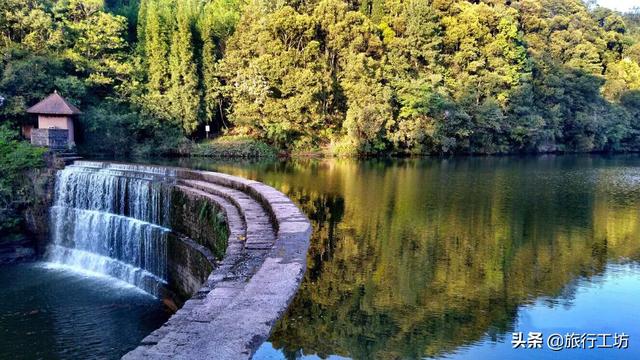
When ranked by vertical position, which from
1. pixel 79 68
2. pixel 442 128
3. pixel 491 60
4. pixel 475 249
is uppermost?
pixel 491 60

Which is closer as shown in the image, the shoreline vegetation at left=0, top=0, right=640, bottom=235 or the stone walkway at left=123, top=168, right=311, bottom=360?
the stone walkway at left=123, top=168, right=311, bottom=360

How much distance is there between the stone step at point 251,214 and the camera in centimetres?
710

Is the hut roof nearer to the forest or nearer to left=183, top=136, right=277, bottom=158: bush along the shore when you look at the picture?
the forest

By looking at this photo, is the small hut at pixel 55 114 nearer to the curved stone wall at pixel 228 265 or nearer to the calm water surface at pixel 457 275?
the curved stone wall at pixel 228 265

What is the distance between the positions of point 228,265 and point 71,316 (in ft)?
14.6

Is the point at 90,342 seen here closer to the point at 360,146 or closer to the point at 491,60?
the point at 360,146

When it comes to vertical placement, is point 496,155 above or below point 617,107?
below

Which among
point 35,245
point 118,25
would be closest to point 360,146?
point 118,25

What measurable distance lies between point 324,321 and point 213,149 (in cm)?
2735

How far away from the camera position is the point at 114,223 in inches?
489

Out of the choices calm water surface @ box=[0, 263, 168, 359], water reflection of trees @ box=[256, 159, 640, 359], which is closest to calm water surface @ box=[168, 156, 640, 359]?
water reflection of trees @ box=[256, 159, 640, 359]

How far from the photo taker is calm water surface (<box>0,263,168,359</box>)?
24.1 feet

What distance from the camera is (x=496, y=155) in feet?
123

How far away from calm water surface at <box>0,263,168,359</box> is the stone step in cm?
251
